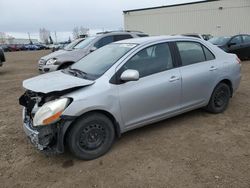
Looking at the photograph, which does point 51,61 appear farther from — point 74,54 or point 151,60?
point 151,60

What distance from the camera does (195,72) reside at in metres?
4.78

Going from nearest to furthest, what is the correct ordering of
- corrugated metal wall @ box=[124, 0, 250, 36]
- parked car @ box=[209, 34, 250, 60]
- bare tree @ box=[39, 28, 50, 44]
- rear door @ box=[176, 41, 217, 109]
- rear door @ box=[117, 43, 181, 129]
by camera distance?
rear door @ box=[117, 43, 181, 129] → rear door @ box=[176, 41, 217, 109] → parked car @ box=[209, 34, 250, 60] → corrugated metal wall @ box=[124, 0, 250, 36] → bare tree @ box=[39, 28, 50, 44]

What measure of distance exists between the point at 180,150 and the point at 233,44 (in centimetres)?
1119

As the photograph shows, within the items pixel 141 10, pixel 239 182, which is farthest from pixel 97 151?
pixel 141 10

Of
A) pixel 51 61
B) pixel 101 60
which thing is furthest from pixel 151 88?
pixel 51 61

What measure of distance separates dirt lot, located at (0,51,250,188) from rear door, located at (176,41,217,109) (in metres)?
0.47

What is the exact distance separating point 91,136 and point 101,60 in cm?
135

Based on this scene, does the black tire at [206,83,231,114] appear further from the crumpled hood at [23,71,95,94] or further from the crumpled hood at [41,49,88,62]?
the crumpled hood at [41,49,88,62]

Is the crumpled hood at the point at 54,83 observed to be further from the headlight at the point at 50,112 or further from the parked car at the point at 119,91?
the headlight at the point at 50,112

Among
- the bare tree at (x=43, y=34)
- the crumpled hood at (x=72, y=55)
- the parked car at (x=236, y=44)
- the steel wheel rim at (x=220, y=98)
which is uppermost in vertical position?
the crumpled hood at (x=72, y=55)

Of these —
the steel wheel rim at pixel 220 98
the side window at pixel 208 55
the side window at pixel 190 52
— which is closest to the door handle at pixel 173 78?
the side window at pixel 190 52

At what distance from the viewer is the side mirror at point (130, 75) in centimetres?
380

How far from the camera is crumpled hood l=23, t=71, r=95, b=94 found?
3.59m

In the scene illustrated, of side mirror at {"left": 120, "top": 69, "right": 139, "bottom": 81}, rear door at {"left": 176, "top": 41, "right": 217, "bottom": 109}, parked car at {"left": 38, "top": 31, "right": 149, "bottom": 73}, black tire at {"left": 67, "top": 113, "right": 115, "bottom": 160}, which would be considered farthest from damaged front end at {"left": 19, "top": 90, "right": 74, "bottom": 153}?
parked car at {"left": 38, "top": 31, "right": 149, "bottom": 73}
